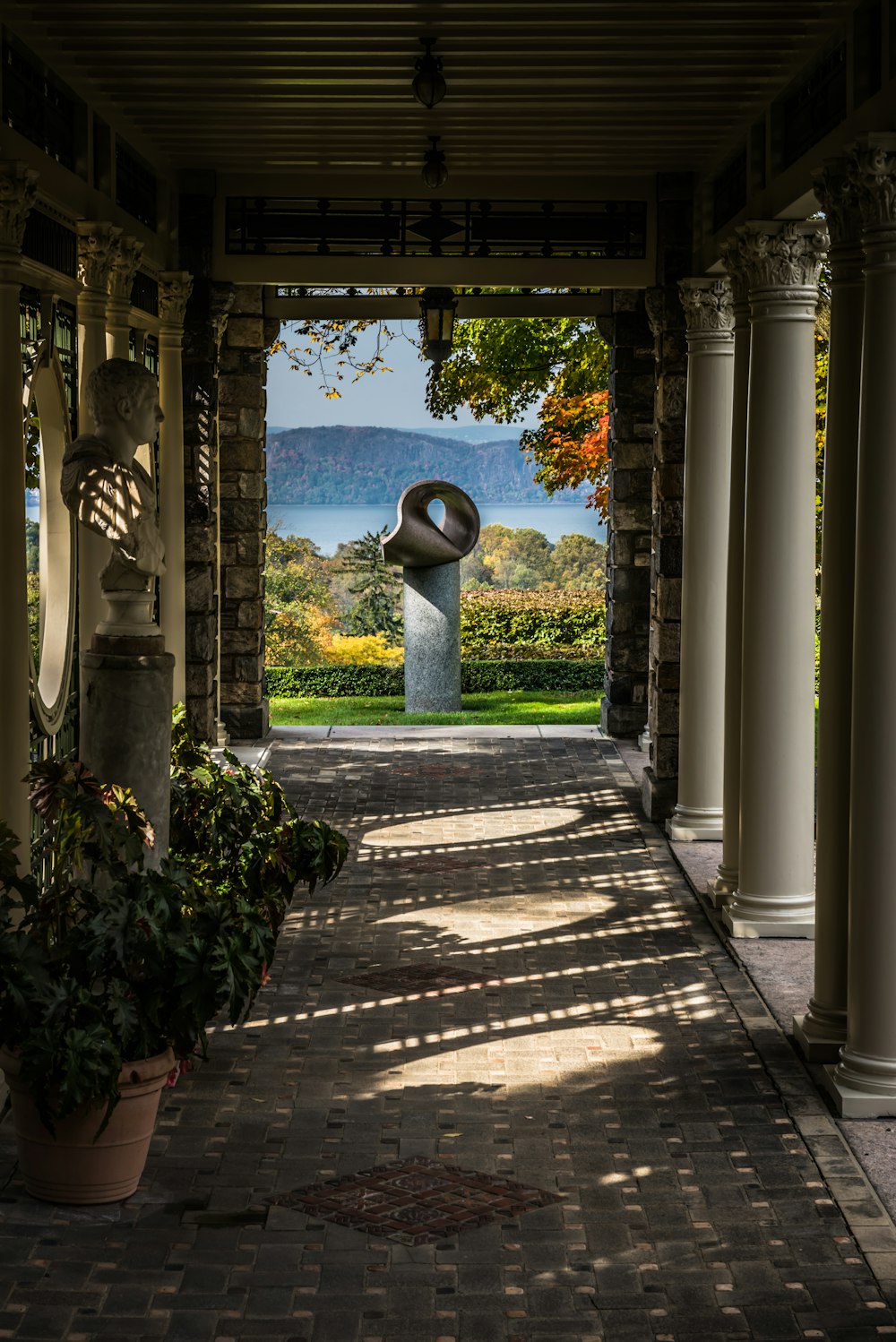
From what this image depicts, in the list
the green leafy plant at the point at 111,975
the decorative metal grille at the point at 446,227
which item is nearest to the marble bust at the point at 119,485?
the green leafy plant at the point at 111,975

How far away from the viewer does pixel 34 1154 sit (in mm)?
5023

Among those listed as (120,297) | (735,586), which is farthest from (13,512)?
(735,586)

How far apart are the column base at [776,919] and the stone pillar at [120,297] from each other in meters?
4.40

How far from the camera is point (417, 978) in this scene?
24.7 feet

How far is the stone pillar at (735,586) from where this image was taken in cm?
816

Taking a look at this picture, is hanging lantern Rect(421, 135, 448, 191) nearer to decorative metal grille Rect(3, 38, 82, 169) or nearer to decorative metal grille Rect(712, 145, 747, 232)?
decorative metal grille Rect(712, 145, 747, 232)

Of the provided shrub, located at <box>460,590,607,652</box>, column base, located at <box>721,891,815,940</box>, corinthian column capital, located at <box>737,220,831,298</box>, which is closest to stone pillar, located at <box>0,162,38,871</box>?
corinthian column capital, located at <box>737,220,831,298</box>

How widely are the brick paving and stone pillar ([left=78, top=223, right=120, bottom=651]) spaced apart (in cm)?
199

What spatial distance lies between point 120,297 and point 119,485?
2686 mm

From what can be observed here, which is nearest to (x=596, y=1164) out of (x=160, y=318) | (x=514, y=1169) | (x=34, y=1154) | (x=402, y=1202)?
(x=514, y=1169)

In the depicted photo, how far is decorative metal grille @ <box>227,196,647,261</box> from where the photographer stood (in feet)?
35.2

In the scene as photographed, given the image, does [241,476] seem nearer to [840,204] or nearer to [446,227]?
[446,227]

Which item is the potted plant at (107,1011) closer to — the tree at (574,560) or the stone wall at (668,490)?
the stone wall at (668,490)

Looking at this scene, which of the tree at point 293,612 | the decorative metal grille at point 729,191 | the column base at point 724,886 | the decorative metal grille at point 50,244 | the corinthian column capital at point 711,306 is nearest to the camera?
the decorative metal grille at point 50,244
